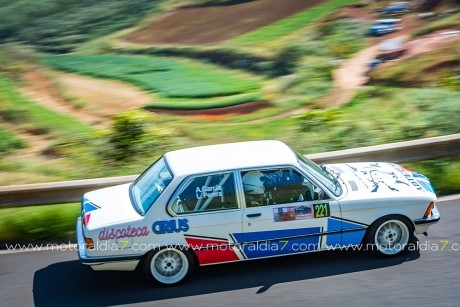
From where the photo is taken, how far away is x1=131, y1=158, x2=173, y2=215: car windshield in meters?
7.41

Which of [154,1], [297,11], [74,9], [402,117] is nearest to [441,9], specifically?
[297,11]

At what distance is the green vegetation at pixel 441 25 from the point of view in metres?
16.8

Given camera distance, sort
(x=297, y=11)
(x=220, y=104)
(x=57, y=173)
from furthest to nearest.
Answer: (x=297, y=11)
(x=220, y=104)
(x=57, y=173)

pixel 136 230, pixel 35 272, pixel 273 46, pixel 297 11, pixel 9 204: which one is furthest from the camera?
pixel 297 11

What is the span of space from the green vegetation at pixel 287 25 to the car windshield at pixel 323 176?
10.1m

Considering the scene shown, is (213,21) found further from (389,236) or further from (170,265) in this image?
(170,265)

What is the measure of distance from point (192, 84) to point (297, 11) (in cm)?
435

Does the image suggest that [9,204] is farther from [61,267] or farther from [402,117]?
[402,117]

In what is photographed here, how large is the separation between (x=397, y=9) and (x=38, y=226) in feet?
39.9

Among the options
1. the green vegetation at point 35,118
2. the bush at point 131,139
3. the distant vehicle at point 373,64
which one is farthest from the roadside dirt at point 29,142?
the distant vehicle at point 373,64

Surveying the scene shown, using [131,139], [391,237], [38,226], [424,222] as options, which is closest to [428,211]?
[424,222]

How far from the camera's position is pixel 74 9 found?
63.9ft

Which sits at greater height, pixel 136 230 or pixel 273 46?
pixel 273 46

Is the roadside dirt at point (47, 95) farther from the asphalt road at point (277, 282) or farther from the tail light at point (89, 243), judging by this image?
the tail light at point (89, 243)
